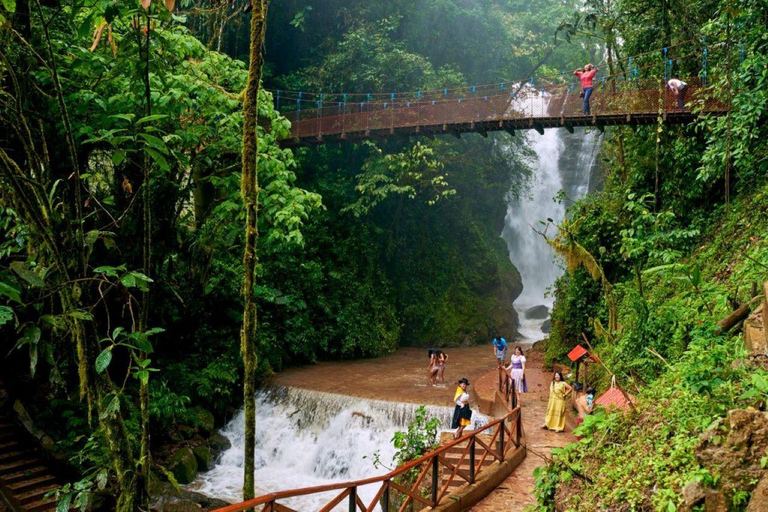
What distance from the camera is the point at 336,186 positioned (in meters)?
20.0

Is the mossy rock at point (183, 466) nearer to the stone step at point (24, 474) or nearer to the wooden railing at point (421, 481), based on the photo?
the stone step at point (24, 474)

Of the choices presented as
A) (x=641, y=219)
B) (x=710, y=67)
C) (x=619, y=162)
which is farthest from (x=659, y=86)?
(x=619, y=162)

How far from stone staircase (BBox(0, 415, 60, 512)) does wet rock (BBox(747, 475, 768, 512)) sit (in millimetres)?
9323

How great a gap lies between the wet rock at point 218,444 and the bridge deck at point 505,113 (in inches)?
363

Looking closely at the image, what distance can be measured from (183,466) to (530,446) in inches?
268

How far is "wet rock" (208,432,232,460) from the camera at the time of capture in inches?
504

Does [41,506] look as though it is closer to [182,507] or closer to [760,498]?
[182,507]

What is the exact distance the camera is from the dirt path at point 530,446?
25.3 feet

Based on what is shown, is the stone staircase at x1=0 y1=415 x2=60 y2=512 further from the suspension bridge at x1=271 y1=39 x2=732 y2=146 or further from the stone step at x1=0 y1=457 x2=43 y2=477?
the suspension bridge at x1=271 y1=39 x2=732 y2=146

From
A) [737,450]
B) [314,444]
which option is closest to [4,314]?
[737,450]

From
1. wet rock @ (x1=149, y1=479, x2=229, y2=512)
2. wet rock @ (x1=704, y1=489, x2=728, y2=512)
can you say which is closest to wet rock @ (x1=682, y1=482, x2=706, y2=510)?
wet rock @ (x1=704, y1=489, x2=728, y2=512)

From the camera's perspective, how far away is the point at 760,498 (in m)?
4.22

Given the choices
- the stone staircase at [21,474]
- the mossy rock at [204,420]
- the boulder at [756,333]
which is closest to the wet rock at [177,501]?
the stone staircase at [21,474]

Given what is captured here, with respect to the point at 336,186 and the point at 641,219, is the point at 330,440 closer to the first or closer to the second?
the point at 641,219
